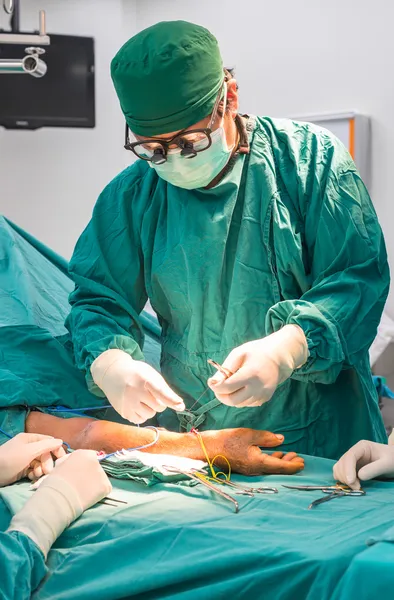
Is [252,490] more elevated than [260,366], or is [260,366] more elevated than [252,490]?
[260,366]

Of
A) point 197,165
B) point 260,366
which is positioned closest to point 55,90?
point 197,165

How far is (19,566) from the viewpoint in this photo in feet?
5.12

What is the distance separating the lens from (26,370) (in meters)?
2.59

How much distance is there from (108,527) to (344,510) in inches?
19.1

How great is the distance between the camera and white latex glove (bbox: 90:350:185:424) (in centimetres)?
215

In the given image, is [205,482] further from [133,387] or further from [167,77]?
[167,77]

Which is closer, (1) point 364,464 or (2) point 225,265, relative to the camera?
(1) point 364,464

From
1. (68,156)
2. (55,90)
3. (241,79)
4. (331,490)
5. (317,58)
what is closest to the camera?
(331,490)

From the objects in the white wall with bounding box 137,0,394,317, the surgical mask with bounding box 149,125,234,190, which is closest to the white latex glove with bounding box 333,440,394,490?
the surgical mask with bounding box 149,125,234,190

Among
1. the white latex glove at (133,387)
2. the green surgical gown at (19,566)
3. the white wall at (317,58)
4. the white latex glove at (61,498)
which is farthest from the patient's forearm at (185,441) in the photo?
the white wall at (317,58)

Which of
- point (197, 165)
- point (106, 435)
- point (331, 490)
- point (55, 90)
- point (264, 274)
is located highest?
point (197, 165)

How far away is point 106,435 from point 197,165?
0.76 m

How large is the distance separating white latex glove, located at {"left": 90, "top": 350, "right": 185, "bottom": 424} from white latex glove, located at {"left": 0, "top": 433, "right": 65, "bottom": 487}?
0.19 metres

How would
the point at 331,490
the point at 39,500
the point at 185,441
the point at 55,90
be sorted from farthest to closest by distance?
1. the point at 55,90
2. the point at 185,441
3. the point at 331,490
4. the point at 39,500
